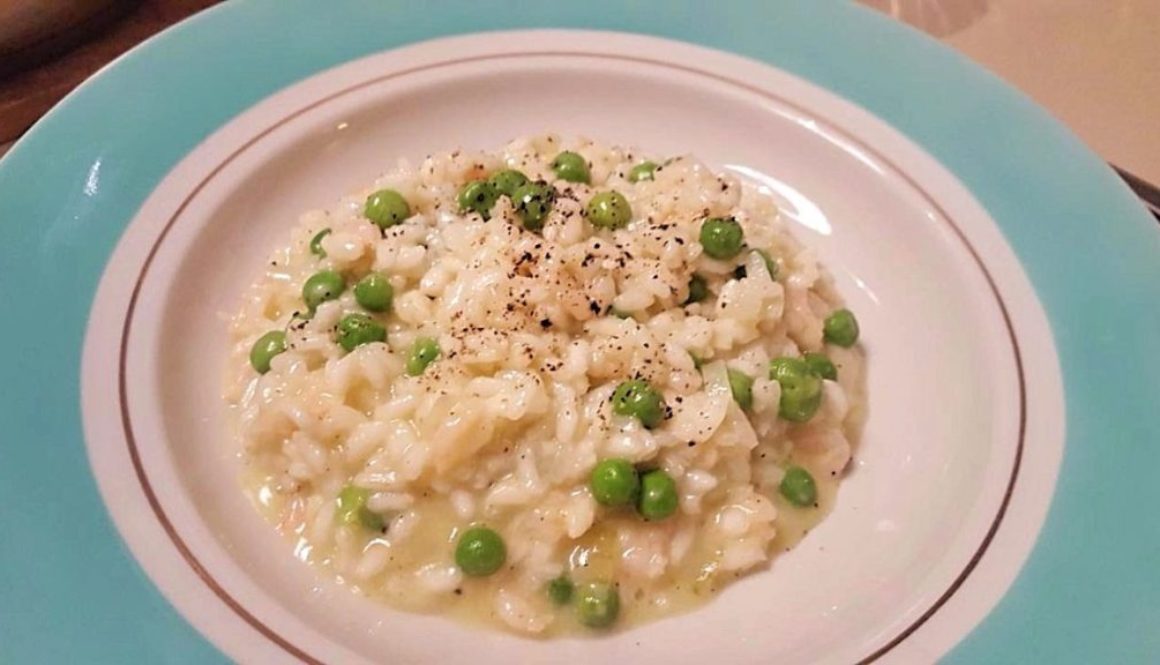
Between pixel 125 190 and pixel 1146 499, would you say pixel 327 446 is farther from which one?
pixel 1146 499

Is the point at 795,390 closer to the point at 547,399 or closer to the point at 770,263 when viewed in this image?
the point at 770,263

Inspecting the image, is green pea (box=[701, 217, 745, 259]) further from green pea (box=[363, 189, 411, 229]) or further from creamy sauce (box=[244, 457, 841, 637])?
green pea (box=[363, 189, 411, 229])

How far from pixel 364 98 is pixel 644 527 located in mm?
1581

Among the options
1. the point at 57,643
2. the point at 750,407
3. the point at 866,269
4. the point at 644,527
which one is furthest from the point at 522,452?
the point at 866,269

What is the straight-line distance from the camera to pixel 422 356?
8.15 feet

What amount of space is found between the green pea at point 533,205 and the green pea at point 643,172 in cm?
31

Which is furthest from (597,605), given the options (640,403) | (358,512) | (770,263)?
(770,263)

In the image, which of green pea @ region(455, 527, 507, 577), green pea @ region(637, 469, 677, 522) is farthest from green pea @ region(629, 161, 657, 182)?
green pea @ region(455, 527, 507, 577)

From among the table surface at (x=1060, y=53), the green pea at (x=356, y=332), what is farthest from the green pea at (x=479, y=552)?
the table surface at (x=1060, y=53)

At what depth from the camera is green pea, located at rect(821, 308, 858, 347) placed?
9.28 ft

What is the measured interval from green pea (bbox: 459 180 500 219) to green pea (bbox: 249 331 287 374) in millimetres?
599

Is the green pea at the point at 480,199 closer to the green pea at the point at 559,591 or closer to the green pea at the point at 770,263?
the green pea at the point at 770,263

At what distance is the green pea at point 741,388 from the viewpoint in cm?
247

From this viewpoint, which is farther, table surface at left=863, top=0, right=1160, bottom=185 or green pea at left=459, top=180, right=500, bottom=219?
table surface at left=863, top=0, right=1160, bottom=185
